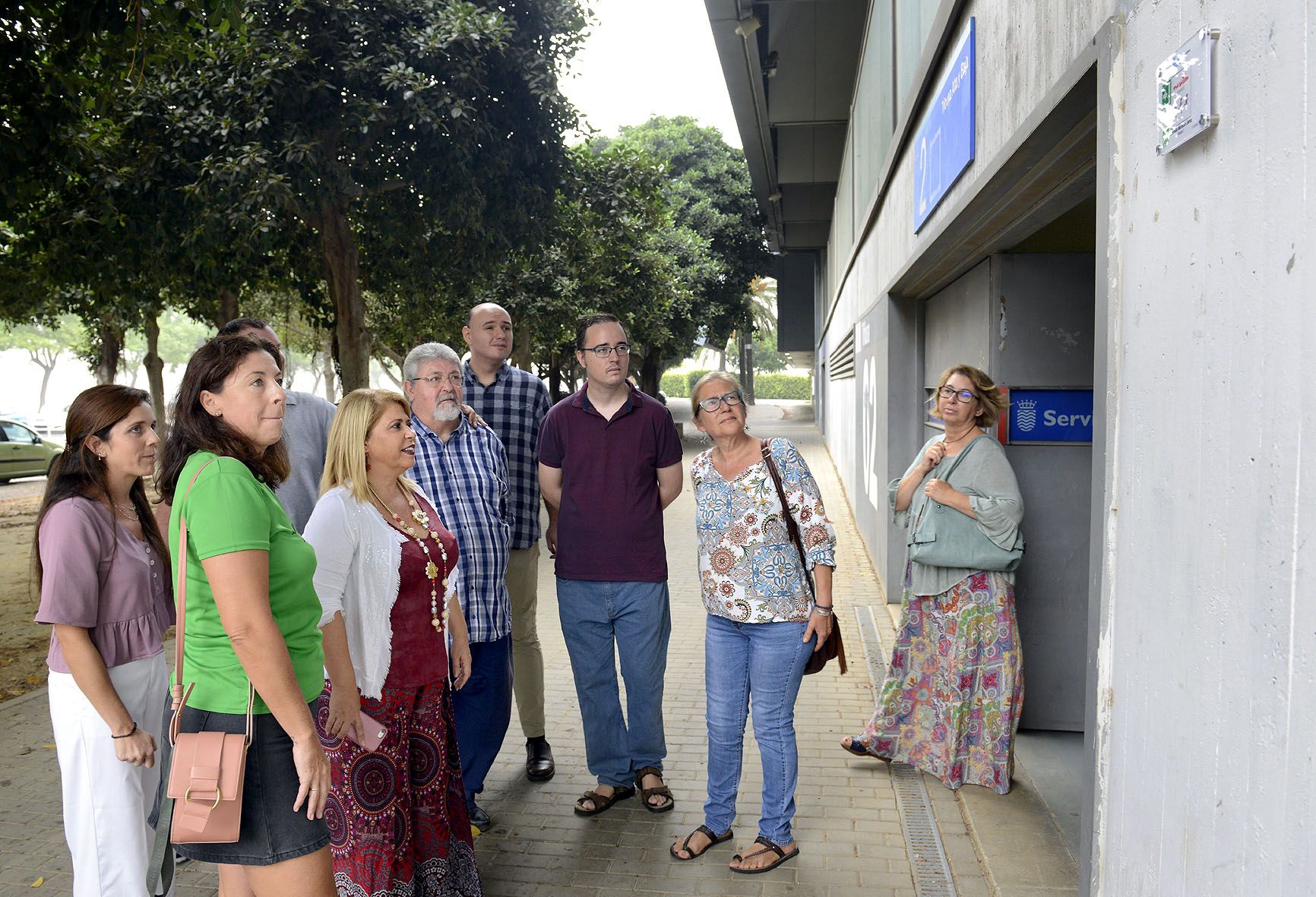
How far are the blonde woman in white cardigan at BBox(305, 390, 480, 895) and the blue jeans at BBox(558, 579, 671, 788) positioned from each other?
104 cm

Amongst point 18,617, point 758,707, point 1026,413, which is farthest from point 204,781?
point 18,617

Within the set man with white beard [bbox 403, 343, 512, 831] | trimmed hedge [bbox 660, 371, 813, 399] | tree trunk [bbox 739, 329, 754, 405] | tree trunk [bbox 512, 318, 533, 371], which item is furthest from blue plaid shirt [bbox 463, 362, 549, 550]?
trimmed hedge [bbox 660, 371, 813, 399]

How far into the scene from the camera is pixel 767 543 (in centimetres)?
398

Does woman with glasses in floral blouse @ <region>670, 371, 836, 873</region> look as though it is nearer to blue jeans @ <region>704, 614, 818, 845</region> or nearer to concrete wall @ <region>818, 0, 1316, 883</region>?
blue jeans @ <region>704, 614, 818, 845</region>

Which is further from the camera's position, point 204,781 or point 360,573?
point 360,573

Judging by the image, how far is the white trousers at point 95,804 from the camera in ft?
10.2

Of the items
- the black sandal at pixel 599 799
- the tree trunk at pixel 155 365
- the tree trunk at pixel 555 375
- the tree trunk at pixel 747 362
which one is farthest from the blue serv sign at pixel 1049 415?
the tree trunk at pixel 747 362

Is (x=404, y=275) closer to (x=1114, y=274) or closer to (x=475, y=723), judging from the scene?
(x=475, y=723)

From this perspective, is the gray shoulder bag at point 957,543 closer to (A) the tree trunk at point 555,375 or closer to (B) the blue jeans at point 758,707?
(B) the blue jeans at point 758,707

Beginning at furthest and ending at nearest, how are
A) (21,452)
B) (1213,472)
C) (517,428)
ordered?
(21,452) → (517,428) → (1213,472)

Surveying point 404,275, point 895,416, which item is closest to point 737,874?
point 895,416

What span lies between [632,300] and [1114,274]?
22122 millimetres

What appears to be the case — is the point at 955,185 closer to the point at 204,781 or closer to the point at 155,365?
the point at 204,781

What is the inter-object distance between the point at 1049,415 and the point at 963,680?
5.15 feet
